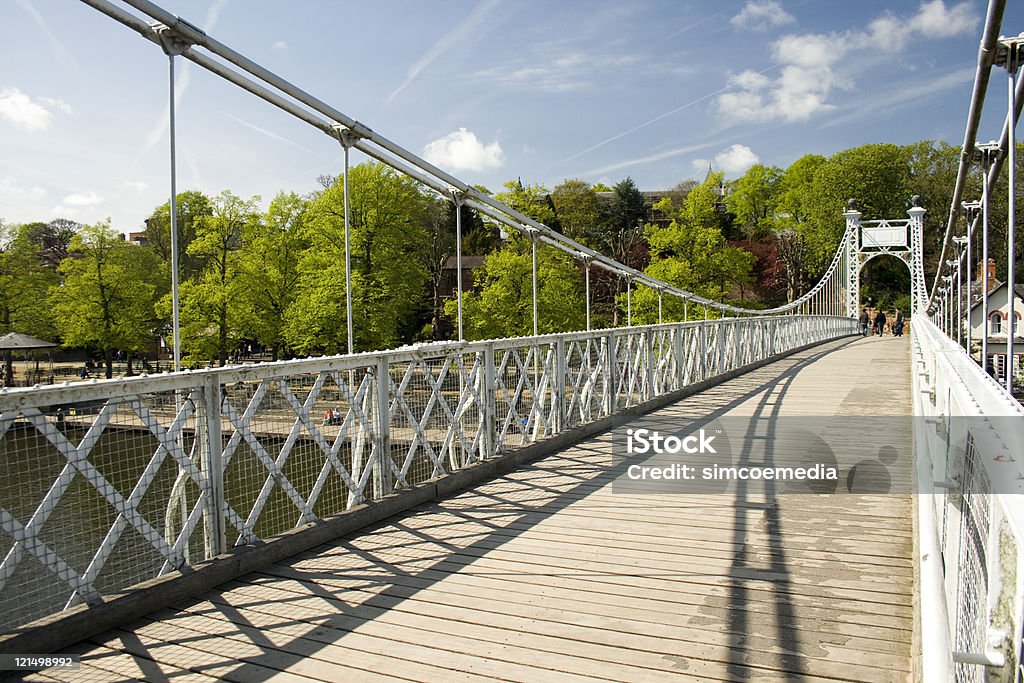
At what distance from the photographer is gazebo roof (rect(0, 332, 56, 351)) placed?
23781 millimetres

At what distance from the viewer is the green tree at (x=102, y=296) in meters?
26.4

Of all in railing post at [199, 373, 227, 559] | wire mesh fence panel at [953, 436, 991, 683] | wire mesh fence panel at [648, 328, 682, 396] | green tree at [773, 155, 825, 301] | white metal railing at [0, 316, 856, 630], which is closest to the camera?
wire mesh fence panel at [953, 436, 991, 683]

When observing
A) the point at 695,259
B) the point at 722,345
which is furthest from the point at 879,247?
the point at 722,345

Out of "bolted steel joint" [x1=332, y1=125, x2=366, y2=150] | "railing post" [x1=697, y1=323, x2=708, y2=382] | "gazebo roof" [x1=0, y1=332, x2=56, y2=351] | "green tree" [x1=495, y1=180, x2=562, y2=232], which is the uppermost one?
"green tree" [x1=495, y1=180, x2=562, y2=232]

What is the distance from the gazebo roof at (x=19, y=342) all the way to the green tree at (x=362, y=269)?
25.0 ft

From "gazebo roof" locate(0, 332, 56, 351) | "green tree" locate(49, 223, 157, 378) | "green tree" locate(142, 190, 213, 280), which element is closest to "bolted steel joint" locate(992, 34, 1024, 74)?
"gazebo roof" locate(0, 332, 56, 351)

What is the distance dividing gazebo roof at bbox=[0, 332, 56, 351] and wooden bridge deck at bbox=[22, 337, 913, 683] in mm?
23057

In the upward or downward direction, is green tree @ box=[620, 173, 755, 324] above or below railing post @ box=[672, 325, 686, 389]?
above

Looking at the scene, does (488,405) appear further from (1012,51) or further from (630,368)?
(1012,51)

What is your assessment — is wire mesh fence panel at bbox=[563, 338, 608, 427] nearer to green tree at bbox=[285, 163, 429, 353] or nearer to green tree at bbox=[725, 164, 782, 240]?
green tree at bbox=[285, 163, 429, 353]

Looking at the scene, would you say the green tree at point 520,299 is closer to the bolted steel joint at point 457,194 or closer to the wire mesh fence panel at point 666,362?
the wire mesh fence panel at point 666,362

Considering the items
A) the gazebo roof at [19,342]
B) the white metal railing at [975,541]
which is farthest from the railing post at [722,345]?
the gazebo roof at [19,342]

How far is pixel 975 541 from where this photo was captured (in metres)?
1.65

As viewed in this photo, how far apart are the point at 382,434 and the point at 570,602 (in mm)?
1913
